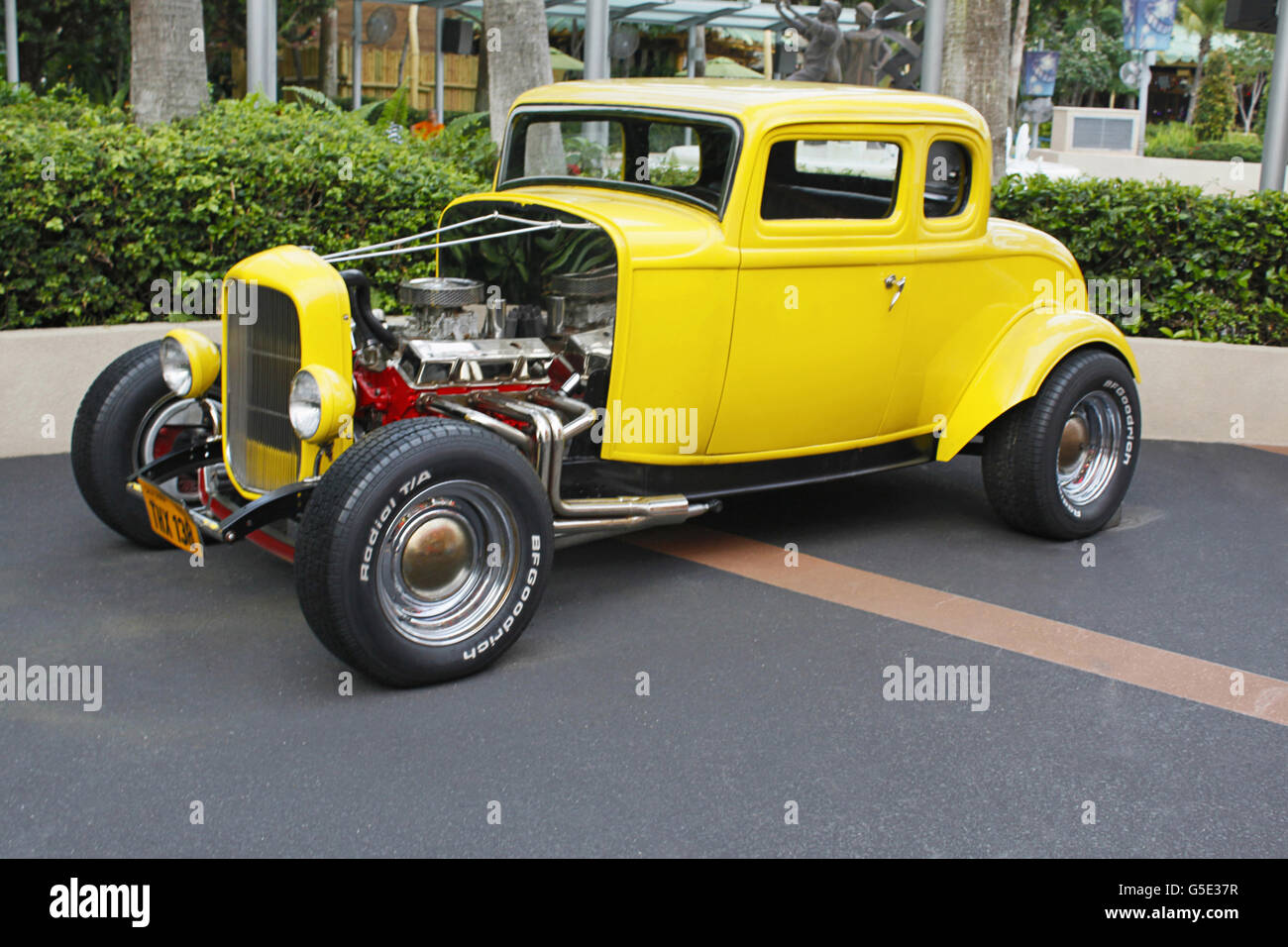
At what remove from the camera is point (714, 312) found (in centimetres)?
489

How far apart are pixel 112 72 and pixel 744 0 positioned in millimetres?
9796

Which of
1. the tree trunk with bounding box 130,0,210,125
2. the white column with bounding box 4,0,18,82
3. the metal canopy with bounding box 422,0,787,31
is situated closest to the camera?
the tree trunk with bounding box 130,0,210,125

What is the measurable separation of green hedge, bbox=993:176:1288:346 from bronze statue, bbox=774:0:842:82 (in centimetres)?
575

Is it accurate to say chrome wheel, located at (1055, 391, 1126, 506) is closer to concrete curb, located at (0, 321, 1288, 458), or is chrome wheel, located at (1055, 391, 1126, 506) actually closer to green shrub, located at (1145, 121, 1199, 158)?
concrete curb, located at (0, 321, 1288, 458)

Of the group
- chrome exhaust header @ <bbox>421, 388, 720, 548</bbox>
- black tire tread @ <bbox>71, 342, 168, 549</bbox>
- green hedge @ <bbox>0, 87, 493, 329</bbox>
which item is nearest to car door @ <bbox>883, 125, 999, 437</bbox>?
chrome exhaust header @ <bbox>421, 388, 720, 548</bbox>

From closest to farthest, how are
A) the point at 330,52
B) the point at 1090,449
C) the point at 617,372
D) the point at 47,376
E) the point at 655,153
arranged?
the point at 617,372 → the point at 655,153 → the point at 1090,449 → the point at 47,376 → the point at 330,52

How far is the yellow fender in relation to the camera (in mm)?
5637

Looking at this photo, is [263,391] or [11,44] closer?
[263,391]

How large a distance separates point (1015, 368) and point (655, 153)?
186cm

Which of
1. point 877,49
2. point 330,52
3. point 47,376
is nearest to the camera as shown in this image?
point 47,376

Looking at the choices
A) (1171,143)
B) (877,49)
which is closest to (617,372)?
(877,49)

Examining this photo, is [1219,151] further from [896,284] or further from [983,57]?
[896,284]

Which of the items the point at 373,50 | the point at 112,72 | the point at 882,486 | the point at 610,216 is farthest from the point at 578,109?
the point at 373,50

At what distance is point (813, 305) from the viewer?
5.13 meters
